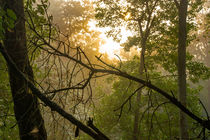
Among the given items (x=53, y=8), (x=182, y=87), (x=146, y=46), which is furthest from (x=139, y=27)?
(x=53, y=8)

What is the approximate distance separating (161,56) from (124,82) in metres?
3.45

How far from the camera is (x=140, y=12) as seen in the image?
10305mm

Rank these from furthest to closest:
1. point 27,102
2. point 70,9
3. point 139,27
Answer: point 70,9
point 139,27
point 27,102

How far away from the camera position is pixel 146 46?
9.98 m

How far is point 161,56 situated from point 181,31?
2.54 metres

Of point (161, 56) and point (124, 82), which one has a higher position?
point (161, 56)

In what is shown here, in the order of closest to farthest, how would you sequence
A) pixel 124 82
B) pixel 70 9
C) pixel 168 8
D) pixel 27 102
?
pixel 27 102 → pixel 168 8 → pixel 124 82 → pixel 70 9

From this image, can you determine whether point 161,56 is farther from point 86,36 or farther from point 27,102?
point 86,36

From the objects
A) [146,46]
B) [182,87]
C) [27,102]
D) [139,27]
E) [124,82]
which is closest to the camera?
[27,102]

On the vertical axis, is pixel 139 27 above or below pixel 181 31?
above

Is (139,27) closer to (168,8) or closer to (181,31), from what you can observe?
(168,8)

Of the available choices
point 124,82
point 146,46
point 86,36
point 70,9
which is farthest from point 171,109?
point 70,9

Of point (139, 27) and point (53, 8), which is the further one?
point (53, 8)

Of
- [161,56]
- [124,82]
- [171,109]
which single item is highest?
[161,56]
